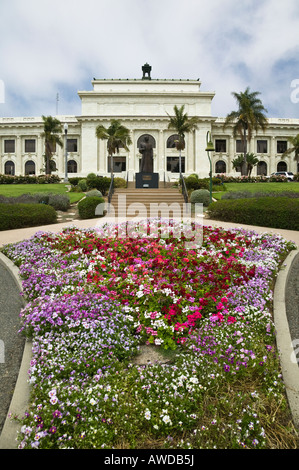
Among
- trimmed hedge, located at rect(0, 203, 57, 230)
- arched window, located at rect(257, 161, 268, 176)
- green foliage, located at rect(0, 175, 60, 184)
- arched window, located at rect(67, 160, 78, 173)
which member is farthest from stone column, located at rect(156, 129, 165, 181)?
trimmed hedge, located at rect(0, 203, 57, 230)

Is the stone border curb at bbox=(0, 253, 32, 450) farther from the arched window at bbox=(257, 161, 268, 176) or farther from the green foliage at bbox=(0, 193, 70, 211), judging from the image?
the arched window at bbox=(257, 161, 268, 176)

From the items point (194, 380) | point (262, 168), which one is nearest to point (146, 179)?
point (194, 380)

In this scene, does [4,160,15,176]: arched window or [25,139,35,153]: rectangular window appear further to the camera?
[4,160,15,176]: arched window

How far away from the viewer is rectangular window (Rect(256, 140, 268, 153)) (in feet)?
180

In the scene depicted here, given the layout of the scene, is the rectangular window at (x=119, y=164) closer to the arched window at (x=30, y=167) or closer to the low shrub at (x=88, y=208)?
the arched window at (x=30, y=167)

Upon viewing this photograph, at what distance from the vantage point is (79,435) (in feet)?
8.64

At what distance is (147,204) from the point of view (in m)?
20.5

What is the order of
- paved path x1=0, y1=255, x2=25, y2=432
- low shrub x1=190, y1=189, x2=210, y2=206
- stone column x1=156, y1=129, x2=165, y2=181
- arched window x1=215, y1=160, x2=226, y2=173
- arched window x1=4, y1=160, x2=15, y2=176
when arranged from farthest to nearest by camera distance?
arched window x1=4, y1=160, x2=15, y2=176
arched window x1=215, y1=160, x2=226, y2=173
stone column x1=156, y1=129, x2=165, y2=181
low shrub x1=190, y1=189, x2=210, y2=206
paved path x1=0, y1=255, x2=25, y2=432

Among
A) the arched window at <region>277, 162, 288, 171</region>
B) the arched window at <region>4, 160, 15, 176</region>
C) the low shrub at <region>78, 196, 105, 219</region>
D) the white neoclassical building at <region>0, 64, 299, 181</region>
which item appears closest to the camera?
the low shrub at <region>78, 196, 105, 219</region>

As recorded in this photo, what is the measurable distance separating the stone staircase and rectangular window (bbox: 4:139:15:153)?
37.7 m

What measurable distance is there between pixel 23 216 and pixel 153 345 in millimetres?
9903

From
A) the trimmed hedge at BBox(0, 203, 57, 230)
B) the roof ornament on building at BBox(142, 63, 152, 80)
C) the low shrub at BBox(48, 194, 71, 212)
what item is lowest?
the trimmed hedge at BBox(0, 203, 57, 230)

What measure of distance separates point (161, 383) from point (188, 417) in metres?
0.43
